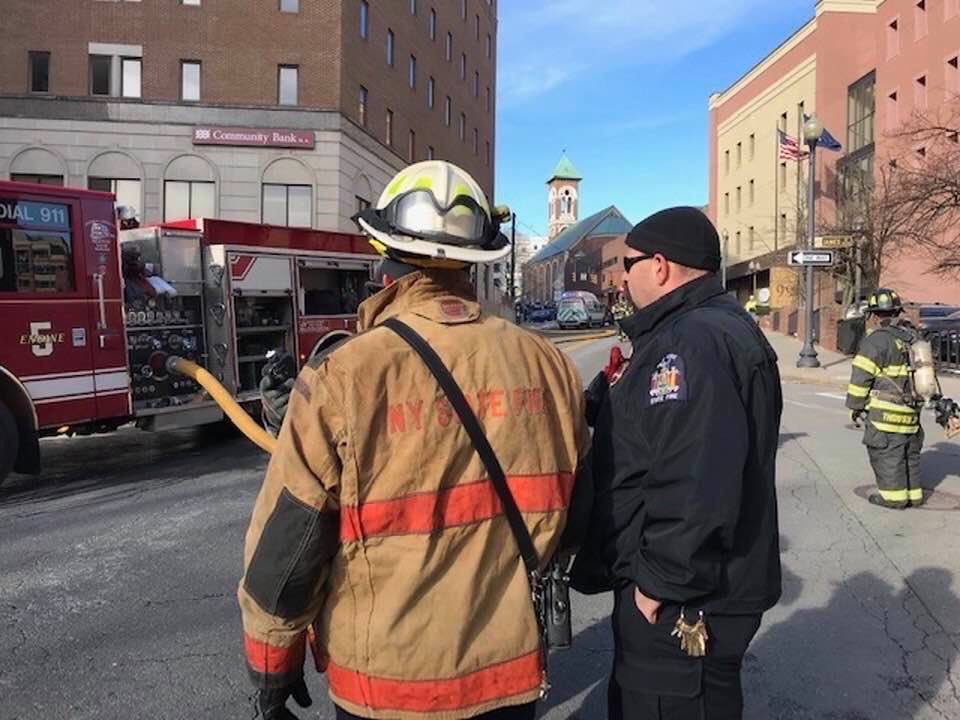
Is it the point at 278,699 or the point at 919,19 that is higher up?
the point at 919,19

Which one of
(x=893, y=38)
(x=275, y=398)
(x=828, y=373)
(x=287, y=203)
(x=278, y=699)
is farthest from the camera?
(x=893, y=38)

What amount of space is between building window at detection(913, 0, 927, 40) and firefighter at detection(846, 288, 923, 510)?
30.6m

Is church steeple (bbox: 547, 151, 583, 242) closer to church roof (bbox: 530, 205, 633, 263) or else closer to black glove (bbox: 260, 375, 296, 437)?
church roof (bbox: 530, 205, 633, 263)

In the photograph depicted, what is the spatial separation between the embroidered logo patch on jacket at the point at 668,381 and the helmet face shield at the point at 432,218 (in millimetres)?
580

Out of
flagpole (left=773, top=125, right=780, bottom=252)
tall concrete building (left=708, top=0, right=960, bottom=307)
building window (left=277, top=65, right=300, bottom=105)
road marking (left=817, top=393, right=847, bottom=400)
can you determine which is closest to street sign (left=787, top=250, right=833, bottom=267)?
road marking (left=817, top=393, right=847, bottom=400)

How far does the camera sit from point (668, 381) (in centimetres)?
212

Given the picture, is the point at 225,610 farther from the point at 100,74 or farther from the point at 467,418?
the point at 100,74

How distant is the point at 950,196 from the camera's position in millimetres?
22719

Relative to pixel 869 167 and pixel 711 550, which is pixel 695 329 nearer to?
pixel 711 550

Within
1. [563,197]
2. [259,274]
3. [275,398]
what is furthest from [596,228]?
[275,398]

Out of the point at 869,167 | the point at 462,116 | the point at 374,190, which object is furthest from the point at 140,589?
the point at 462,116

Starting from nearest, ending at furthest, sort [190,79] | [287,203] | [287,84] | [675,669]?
[675,669] → [190,79] → [287,203] → [287,84]

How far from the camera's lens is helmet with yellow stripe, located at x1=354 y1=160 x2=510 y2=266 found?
6.30 feet

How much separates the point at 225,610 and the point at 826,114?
4129 centimetres
